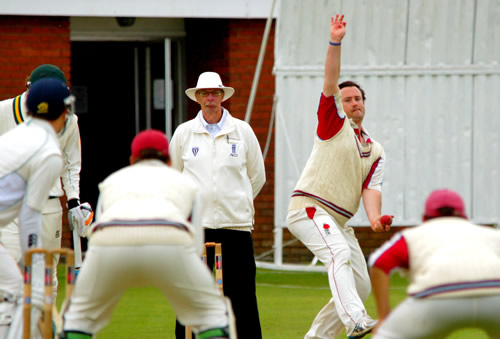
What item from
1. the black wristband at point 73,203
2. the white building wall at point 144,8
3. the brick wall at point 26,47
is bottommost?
the black wristband at point 73,203

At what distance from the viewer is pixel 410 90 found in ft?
36.8

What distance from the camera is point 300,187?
269 inches

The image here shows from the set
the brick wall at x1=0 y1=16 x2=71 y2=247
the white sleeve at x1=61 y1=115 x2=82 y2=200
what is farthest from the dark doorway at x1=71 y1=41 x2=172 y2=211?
the white sleeve at x1=61 y1=115 x2=82 y2=200

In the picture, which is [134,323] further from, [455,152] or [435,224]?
[455,152]

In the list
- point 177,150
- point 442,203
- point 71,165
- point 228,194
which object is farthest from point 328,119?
point 442,203

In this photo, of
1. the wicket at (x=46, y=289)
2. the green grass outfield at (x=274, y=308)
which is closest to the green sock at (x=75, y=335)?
the wicket at (x=46, y=289)

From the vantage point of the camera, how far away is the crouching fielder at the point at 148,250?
4.41 metres

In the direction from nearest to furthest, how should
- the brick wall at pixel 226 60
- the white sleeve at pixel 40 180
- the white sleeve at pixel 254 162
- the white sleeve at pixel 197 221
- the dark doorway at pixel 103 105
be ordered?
the white sleeve at pixel 197 221
the white sleeve at pixel 40 180
the white sleeve at pixel 254 162
the brick wall at pixel 226 60
the dark doorway at pixel 103 105

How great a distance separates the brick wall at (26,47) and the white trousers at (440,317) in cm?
811

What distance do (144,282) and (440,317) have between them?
145 cm

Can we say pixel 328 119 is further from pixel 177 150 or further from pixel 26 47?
pixel 26 47

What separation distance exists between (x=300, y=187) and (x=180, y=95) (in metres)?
6.79

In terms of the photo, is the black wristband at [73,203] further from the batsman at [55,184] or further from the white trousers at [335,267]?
the white trousers at [335,267]

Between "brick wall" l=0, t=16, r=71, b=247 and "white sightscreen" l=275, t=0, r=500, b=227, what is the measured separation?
2726mm
